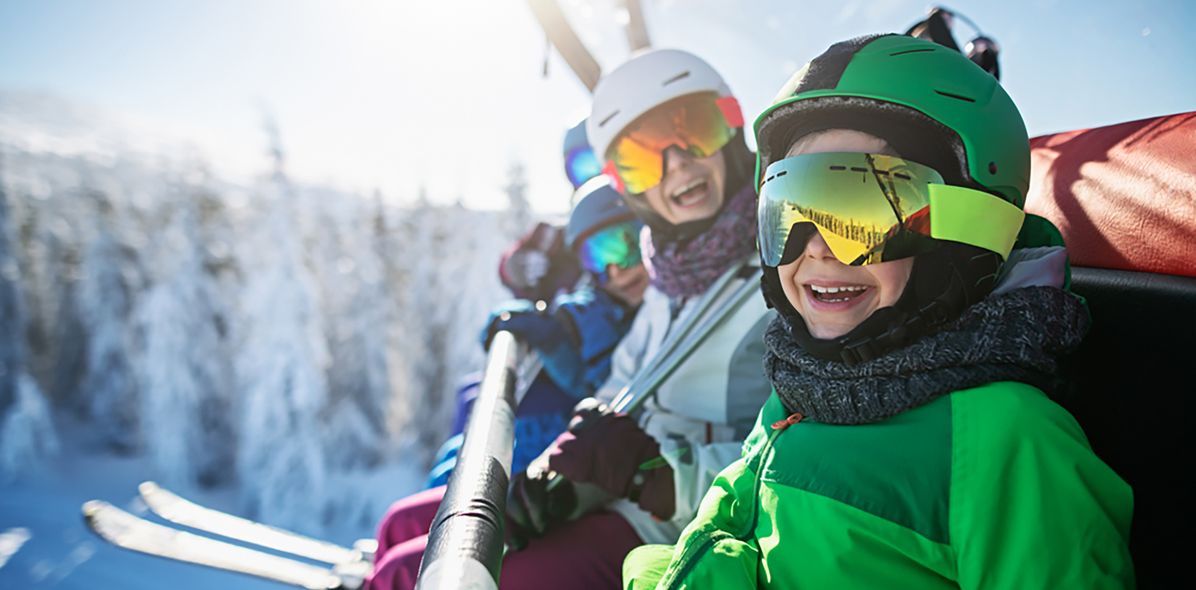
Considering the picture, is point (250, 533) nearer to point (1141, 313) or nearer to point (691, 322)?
point (691, 322)

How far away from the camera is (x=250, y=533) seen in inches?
183

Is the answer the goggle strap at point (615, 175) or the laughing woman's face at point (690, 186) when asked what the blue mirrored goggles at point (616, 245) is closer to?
the goggle strap at point (615, 175)

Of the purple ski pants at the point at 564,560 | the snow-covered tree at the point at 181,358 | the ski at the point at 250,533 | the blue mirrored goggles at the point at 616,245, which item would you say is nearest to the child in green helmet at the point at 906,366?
the purple ski pants at the point at 564,560

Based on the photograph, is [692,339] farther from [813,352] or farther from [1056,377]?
[1056,377]

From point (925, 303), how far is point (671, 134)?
1561mm

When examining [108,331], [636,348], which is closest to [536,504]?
[636,348]

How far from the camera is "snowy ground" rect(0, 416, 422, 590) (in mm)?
5055

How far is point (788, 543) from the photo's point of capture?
42.4 inches

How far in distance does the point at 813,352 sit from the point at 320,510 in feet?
54.0

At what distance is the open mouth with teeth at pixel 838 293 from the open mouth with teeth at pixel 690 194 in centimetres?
119

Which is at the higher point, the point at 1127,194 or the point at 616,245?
the point at 1127,194

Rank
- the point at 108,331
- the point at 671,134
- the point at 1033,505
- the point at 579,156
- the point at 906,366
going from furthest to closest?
the point at 108,331, the point at 579,156, the point at 671,134, the point at 906,366, the point at 1033,505

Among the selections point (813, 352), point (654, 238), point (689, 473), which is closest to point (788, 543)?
point (813, 352)

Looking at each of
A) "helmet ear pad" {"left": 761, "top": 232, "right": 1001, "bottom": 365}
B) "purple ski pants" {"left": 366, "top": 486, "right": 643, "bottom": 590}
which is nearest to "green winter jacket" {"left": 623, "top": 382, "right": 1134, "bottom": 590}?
"helmet ear pad" {"left": 761, "top": 232, "right": 1001, "bottom": 365}
